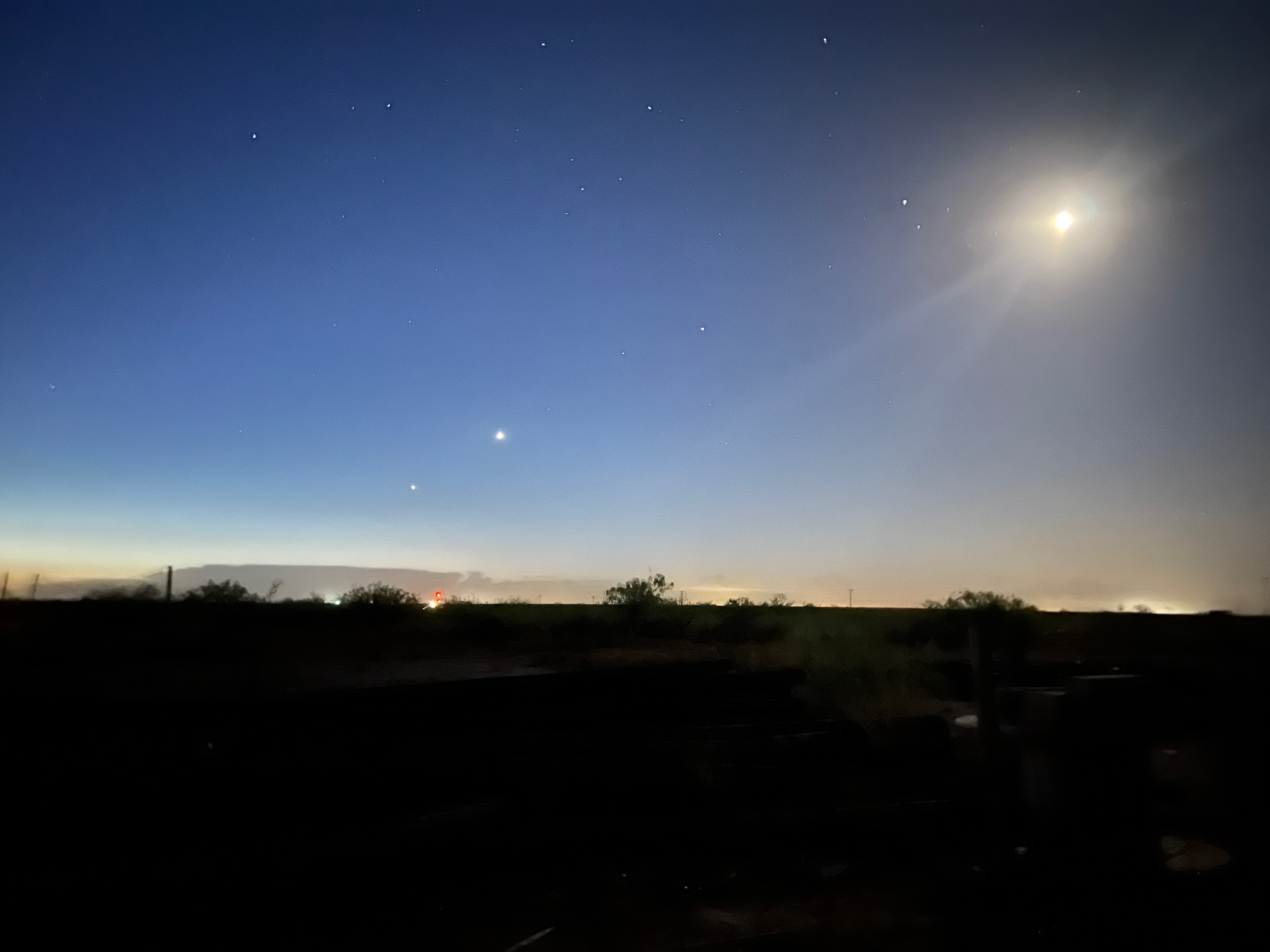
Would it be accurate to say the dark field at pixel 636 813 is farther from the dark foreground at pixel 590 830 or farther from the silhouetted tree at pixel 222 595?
the silhouetted tree at pixel 222 595

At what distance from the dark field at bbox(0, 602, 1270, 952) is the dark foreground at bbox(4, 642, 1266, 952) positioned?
0.08 ft

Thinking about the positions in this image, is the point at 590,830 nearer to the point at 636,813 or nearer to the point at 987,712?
the point at 636,813

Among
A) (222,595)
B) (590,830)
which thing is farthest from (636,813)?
(222,595)

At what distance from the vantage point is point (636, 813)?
24.9 ft

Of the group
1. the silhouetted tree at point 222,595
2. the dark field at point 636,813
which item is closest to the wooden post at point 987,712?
the dark field at point 636,813

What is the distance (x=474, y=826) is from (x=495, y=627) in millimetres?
18011

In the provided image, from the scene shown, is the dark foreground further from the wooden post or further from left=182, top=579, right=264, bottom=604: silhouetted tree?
left=182, top=579, right=264, bottom=604: silhouetted tree

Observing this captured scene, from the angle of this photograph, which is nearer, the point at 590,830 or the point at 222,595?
the point at 590,830

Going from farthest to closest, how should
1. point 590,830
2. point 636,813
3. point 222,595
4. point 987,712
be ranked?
point 222,595 → point 636,813 → point 590,830 → point 987,712

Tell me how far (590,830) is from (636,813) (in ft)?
3.95

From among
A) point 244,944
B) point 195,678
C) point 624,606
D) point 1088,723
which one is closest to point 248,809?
point 244,944

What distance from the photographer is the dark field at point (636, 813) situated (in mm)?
5285

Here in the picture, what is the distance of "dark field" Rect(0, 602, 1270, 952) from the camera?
5.29m

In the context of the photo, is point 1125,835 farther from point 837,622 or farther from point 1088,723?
point 837,622
